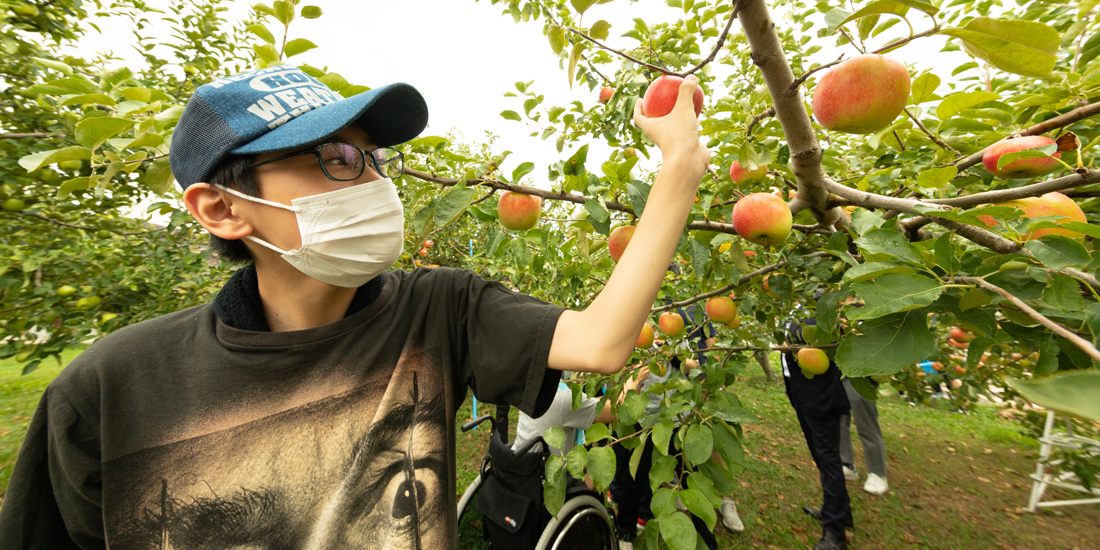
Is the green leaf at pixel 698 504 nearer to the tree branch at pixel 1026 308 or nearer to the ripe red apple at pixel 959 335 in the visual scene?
the tree branch at pixel 1026 308

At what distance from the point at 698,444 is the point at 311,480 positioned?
1.10m

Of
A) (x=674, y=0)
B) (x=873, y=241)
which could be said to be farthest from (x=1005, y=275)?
(x=674, y=0)

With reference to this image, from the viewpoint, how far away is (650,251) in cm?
87

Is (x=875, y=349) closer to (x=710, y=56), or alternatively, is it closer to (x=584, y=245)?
(x=710, y=56)

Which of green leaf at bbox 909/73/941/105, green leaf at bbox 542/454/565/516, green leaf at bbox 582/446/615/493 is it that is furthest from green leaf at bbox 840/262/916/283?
green leaf at bbox 542/454/565/516

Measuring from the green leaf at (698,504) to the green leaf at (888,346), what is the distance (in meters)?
0.63

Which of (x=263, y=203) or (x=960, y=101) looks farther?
(x=960, y=101)

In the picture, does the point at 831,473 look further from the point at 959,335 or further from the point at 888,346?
the point at 888,346

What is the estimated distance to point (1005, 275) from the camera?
2.78 ft

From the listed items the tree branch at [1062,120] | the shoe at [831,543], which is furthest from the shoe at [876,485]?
the tree branch at [1062,120]

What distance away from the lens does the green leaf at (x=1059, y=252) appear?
0.75m

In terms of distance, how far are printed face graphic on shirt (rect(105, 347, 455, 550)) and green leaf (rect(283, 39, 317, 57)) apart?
3.01 feet

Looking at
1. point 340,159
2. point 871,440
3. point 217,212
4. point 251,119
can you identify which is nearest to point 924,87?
point 340,159

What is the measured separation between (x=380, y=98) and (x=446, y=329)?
60 cm
